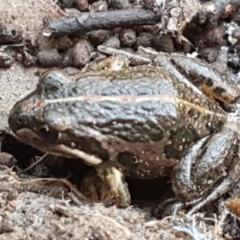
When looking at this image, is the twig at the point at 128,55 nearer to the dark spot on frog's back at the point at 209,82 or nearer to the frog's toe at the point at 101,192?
the dark spot on frog's back at the point at 209,82

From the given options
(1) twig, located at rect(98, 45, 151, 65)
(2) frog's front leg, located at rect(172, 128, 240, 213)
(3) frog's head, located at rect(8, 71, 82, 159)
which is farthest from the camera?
(1) twig, located at rect(98, 45, 151, 65)

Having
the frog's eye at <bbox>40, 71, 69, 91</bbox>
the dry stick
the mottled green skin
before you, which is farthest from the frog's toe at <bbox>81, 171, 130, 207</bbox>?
the dry stick

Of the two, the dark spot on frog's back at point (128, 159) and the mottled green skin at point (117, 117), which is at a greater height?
the mottled green skin at point (117, 117)

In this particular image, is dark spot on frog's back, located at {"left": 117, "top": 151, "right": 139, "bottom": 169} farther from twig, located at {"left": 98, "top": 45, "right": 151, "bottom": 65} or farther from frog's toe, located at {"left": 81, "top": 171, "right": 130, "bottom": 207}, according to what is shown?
twig, located at {"left": 98, "top": 45, "right": 151, "bottom": 65}

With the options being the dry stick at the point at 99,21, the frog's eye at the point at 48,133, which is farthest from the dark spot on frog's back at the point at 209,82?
the frog's eye at the point at 48,133

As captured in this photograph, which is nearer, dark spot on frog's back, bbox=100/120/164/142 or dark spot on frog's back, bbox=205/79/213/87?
dark spot on frog's back, bbox=100/120/164/142

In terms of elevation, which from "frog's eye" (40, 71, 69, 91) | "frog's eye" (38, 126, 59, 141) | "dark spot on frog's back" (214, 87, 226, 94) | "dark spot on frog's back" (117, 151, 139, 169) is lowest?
"dark spot on frog's back" (117, 151, 139, 169)

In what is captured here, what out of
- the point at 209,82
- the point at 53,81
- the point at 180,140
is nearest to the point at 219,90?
the point at 209,82

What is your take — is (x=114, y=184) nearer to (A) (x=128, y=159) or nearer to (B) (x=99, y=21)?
(A) (x=128, y=159)
